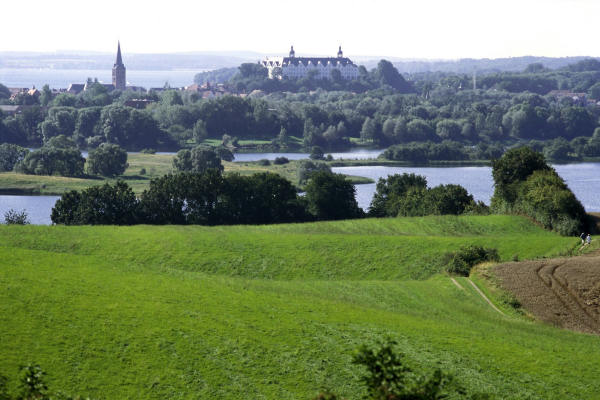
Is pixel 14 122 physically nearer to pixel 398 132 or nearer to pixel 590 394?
pixel 398 132

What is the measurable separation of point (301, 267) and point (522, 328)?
9598mm

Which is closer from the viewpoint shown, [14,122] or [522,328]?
[522,328]

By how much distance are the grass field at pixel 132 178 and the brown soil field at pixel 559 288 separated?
166ft

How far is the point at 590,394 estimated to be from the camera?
1861cm

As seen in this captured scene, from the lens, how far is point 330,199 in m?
49.2

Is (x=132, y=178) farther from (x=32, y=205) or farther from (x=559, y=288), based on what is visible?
(x=559, y=288)

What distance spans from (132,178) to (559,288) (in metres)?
65.3

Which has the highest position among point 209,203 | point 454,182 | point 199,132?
point 209,203

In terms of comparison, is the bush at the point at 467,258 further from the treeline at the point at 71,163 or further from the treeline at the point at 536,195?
the treeline at the point at 71,163

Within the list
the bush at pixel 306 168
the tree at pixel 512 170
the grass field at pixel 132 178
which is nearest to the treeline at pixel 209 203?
the tree at pixel 512 170

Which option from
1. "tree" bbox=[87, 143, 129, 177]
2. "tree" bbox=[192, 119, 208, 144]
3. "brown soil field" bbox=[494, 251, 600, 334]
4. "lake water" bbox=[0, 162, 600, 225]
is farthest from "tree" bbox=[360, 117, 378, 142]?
"brown soil field" bbox=[494, 251, 600, 334]

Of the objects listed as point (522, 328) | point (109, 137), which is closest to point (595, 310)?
point (522, 328)

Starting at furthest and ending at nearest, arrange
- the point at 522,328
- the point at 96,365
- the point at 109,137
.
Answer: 1. the point at 109,137
2. the point at 522,328
3. the point at 96,365

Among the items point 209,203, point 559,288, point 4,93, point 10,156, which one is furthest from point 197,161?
point 4,93
